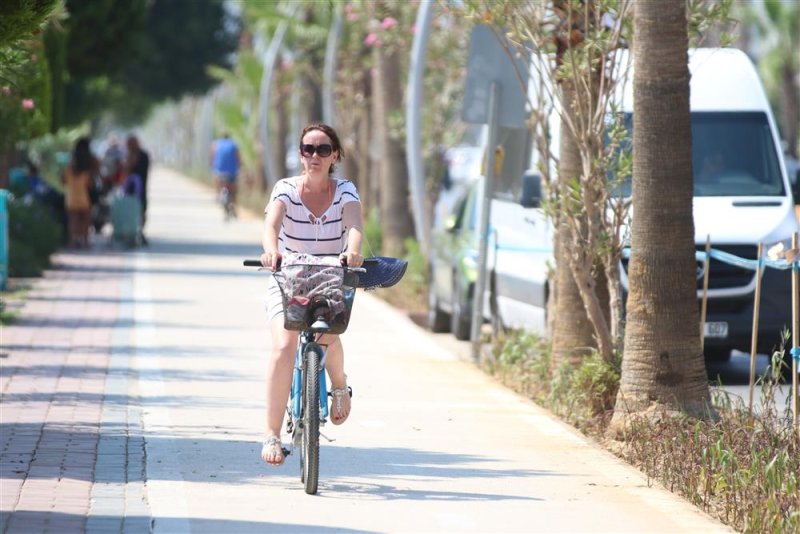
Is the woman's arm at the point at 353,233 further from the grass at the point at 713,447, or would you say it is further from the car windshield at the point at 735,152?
the car windshield at the point at 735,152

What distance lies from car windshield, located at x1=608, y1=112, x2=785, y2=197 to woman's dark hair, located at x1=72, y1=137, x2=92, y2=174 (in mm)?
14092

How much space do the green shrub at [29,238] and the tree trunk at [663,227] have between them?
12.9 meters

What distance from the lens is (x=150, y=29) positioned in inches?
1715

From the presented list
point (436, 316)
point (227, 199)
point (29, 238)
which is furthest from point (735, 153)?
point (227, 199)

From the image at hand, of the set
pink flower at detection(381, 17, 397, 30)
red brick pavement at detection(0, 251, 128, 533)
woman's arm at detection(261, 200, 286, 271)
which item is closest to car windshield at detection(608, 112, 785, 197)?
red brick pavement at detection(0, 251, 128, 533)

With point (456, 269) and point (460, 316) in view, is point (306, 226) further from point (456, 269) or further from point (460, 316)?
point (456, 269)

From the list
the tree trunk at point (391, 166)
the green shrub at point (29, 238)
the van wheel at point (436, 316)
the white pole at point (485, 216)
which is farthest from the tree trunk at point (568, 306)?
the tree trunk at point (391, 166)

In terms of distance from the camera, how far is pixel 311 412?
27.1 ft

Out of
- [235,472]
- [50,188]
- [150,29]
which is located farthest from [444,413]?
[150,29]

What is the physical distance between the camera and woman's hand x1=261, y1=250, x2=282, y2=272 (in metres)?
8.24

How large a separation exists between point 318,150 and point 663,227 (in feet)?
8.53

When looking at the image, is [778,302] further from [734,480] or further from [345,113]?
[345,113]

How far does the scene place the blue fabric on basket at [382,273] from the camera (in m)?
8.45

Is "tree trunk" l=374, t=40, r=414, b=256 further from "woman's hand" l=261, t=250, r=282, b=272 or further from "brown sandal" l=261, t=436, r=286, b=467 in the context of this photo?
"woman's hand" l=261, t=250, r=282, b=272
